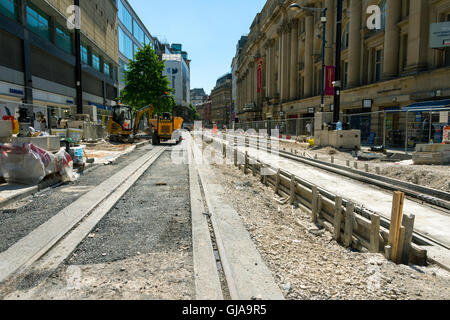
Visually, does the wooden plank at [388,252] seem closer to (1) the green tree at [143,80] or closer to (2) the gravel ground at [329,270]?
(2) the gravel ground at [329,270]

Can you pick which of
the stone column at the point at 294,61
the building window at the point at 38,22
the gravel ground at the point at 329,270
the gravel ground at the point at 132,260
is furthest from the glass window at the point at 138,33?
the gravel ground at the point at 329,270

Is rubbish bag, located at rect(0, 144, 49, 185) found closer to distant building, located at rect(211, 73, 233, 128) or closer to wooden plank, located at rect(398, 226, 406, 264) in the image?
wooden plank, located at rect(398, 226, 406, 264)

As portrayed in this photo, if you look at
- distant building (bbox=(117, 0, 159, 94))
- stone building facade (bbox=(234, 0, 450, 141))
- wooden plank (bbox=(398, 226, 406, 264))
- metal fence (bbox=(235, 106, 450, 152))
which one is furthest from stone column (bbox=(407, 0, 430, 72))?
distant building (bbox=(117, 0, 159, 94))

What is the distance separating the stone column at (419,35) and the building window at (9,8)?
25.6 metres

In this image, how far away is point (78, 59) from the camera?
2044 cm

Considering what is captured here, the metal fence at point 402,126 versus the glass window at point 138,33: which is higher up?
the glass window at point 138,33

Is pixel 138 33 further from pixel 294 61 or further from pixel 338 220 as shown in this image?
pixel 338 220

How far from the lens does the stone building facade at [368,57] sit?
18406mm

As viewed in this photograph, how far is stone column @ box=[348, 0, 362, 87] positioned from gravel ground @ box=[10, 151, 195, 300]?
83.1 feet

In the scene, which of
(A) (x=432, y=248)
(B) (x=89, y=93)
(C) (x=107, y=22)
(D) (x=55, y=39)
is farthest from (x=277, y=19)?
(A) (x=432, y=248)

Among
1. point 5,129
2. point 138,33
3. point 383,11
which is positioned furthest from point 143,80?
point 138,33
